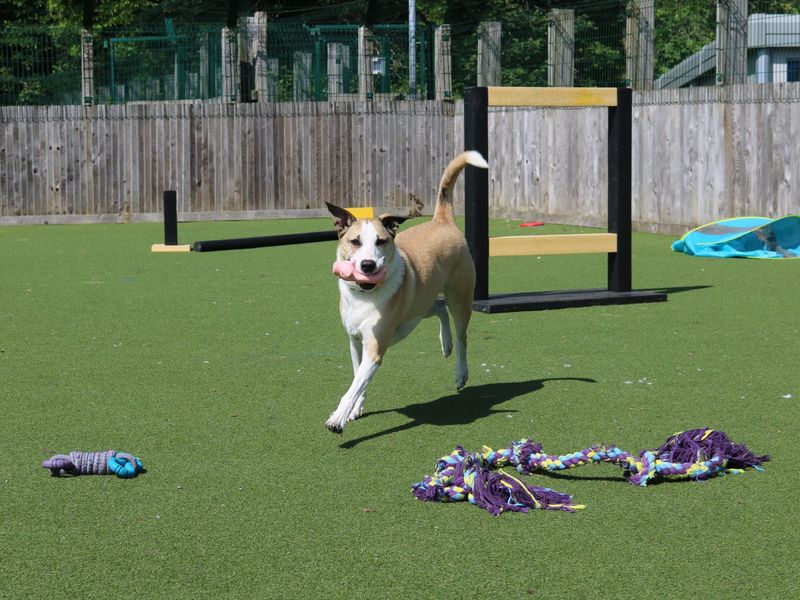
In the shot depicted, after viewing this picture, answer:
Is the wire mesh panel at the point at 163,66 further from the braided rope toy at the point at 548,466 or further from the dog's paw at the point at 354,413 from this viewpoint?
the braided rope toy at the point at 548,466

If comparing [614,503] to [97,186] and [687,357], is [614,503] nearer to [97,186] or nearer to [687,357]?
[687,357]

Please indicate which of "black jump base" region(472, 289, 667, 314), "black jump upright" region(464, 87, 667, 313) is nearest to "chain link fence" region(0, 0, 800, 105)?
"black jump upright" region(464, 87, 667, 313)

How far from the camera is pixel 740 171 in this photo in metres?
16.5

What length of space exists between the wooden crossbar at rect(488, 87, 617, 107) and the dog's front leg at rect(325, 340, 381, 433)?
462 cm

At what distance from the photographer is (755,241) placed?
15188mm

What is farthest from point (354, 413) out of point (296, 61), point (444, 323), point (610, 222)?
point (296, 61)

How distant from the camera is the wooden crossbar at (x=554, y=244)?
36.7 ft

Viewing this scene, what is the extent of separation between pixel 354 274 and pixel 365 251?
0.43ft

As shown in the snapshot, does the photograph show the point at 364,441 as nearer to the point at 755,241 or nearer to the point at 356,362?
the point at 356,362

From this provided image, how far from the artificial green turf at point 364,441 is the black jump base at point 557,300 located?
18cm

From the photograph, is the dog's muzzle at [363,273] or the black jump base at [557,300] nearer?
the dog's muzzle at [363,273]

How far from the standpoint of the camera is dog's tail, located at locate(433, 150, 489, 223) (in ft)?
25.9

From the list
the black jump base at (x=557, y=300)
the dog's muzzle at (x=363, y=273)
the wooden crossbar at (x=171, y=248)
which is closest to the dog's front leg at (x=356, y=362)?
the dog's muzzle at (x=363, y=273)

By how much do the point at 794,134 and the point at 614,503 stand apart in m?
11.7
